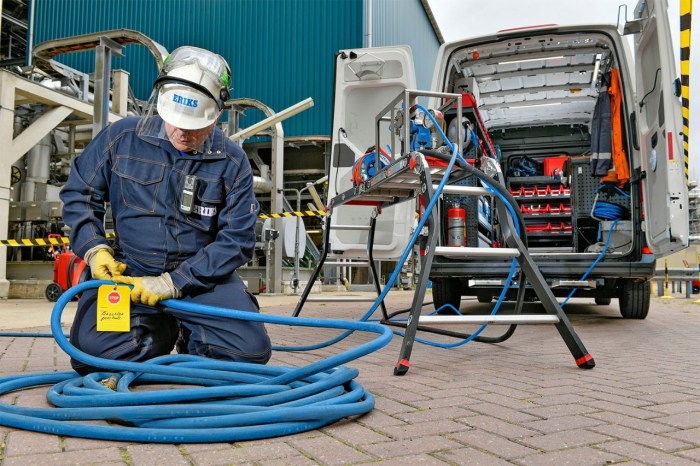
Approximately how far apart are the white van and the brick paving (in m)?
A: 1.47

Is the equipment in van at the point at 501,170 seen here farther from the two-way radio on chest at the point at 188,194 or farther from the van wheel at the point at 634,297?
the two-way radio on chest at the point at 188,194

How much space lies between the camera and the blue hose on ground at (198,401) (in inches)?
65.2

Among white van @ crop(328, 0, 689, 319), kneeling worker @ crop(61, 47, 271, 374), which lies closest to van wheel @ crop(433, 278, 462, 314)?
white van @ crop(328, 0, 689, 319)

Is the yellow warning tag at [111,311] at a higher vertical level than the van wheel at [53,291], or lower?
higher

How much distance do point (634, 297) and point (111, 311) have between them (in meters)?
5.06

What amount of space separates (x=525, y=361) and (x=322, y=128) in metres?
15.1

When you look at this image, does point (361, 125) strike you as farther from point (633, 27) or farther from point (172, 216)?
point (172, 216)

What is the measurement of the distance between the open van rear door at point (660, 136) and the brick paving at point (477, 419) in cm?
116

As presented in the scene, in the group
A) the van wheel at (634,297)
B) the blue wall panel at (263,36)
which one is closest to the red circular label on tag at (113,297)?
the van wheel at (634,297)

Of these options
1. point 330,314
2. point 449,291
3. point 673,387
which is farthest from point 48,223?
point 673,387

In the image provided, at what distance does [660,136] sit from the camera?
4430 millimetres

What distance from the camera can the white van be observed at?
448 cm

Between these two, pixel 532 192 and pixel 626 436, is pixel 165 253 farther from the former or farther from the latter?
pixel 532 192

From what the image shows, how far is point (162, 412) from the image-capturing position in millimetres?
1696
